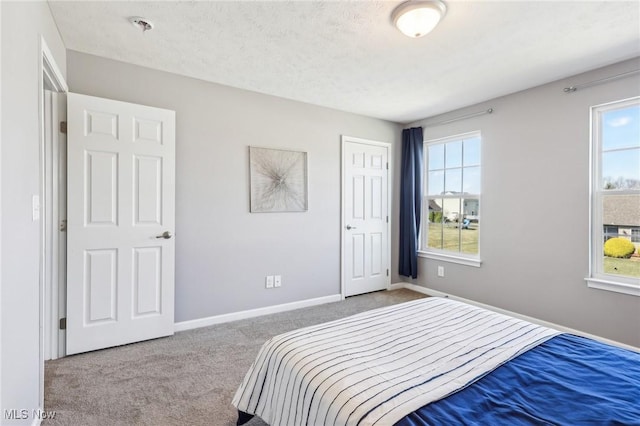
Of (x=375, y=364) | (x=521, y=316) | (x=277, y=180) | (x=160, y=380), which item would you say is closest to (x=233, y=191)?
(x=277, y=180)

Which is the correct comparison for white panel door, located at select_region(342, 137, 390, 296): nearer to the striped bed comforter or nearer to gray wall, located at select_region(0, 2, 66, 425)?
the striped bed comforter

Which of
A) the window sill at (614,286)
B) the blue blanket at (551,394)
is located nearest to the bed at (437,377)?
the blue blanket at (551,394)

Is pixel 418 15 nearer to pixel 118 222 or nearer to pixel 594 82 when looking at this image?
pixel 594 82

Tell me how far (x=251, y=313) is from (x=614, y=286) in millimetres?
3314

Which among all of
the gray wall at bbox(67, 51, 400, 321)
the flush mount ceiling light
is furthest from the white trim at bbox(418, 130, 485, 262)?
the flush mount ceiling light

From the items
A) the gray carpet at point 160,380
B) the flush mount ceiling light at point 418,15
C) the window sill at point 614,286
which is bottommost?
the gray carpet at point 160,380

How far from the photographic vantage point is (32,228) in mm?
1601

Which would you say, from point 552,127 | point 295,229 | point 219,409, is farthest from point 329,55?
point 219,409

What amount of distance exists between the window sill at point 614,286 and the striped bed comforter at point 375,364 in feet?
5.22

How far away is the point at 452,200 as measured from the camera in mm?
4086

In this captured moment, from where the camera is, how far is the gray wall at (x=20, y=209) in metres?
1.25

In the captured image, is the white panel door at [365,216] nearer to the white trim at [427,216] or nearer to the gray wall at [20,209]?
the white trim at [427,216]

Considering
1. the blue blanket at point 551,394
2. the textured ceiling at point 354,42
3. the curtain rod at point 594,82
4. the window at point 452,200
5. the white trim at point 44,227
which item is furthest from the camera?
the window at point 452,200

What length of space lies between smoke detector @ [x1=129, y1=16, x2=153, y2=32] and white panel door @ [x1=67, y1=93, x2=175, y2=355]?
680 mm
